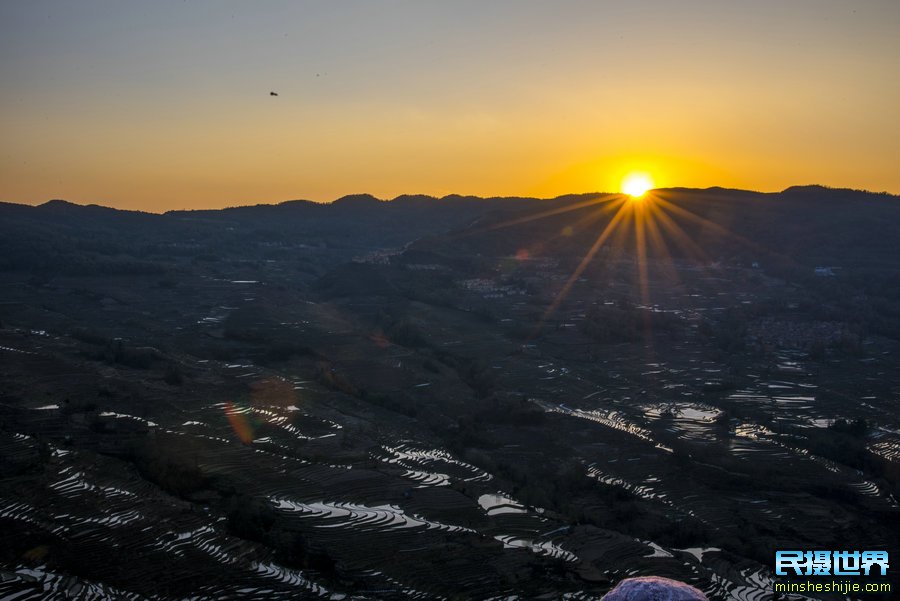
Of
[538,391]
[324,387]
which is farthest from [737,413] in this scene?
[324,387]

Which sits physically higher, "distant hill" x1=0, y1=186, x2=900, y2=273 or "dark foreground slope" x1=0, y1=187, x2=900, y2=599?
"distant hill" x1=0, y1=186, x2=900, y2=273

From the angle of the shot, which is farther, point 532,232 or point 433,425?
point 532,232

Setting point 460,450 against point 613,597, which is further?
point 460,450

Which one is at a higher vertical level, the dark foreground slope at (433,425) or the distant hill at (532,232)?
the distant hill at (532,232)

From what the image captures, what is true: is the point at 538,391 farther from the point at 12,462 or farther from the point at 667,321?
the point at 12,462

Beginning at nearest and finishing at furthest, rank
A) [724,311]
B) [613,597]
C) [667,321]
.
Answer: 1. [613,597]
2. [667,321]
3. [724,311]

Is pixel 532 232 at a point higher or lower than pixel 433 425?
higher

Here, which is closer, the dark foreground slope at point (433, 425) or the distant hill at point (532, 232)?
the dark foreground slope at point (433, 425)

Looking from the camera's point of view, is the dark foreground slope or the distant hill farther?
the distant hill
